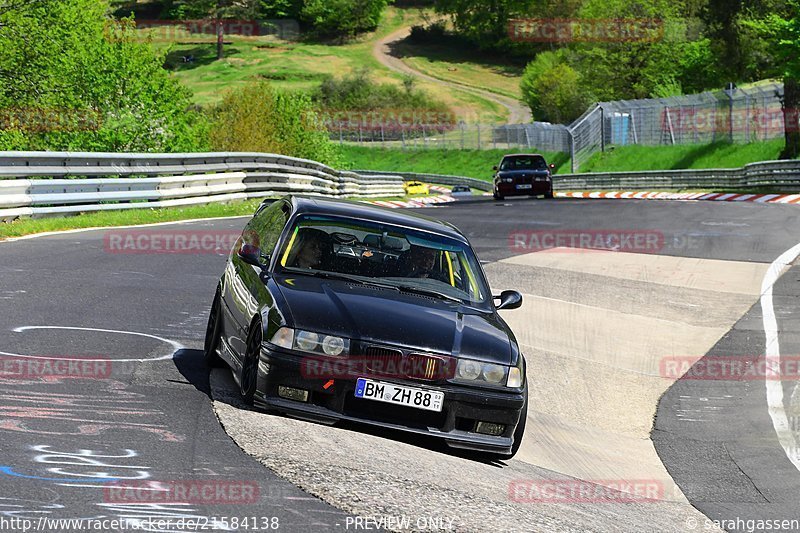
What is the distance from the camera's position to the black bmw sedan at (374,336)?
23.0ft

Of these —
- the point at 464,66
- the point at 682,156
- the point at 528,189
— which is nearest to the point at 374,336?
the point at 528,189

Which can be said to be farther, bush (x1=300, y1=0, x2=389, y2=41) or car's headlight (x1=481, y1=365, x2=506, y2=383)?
bush (x1=300, y1=0, x2=389, y2=41)

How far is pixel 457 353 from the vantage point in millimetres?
7168

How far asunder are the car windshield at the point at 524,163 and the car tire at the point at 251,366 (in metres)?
32.6

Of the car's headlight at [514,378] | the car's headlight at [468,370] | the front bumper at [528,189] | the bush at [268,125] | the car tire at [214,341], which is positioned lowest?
the front bumper at [528,189]

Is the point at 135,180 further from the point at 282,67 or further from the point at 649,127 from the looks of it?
the point at 282,67

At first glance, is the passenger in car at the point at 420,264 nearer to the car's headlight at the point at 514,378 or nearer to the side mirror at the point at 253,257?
the side mirror at the point at 253,257

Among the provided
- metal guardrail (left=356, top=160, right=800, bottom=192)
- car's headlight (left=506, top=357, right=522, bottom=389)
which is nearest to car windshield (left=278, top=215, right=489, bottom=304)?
car's headlight (left=506, top=357, right=522, bottom=389)

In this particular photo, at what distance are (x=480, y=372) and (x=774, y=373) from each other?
5.26 m

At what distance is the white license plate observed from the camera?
6.98 m

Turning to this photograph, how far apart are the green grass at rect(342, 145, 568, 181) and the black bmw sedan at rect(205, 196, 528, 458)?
64801mm

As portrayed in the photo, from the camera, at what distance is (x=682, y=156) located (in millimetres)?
55219

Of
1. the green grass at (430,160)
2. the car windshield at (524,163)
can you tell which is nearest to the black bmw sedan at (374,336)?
the car windshield at (524,163)

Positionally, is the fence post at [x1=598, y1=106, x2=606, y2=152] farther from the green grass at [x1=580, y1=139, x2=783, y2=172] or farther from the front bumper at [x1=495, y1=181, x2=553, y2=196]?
the front bumper at [x1=495, y1=181, x2=553, y2=196]
